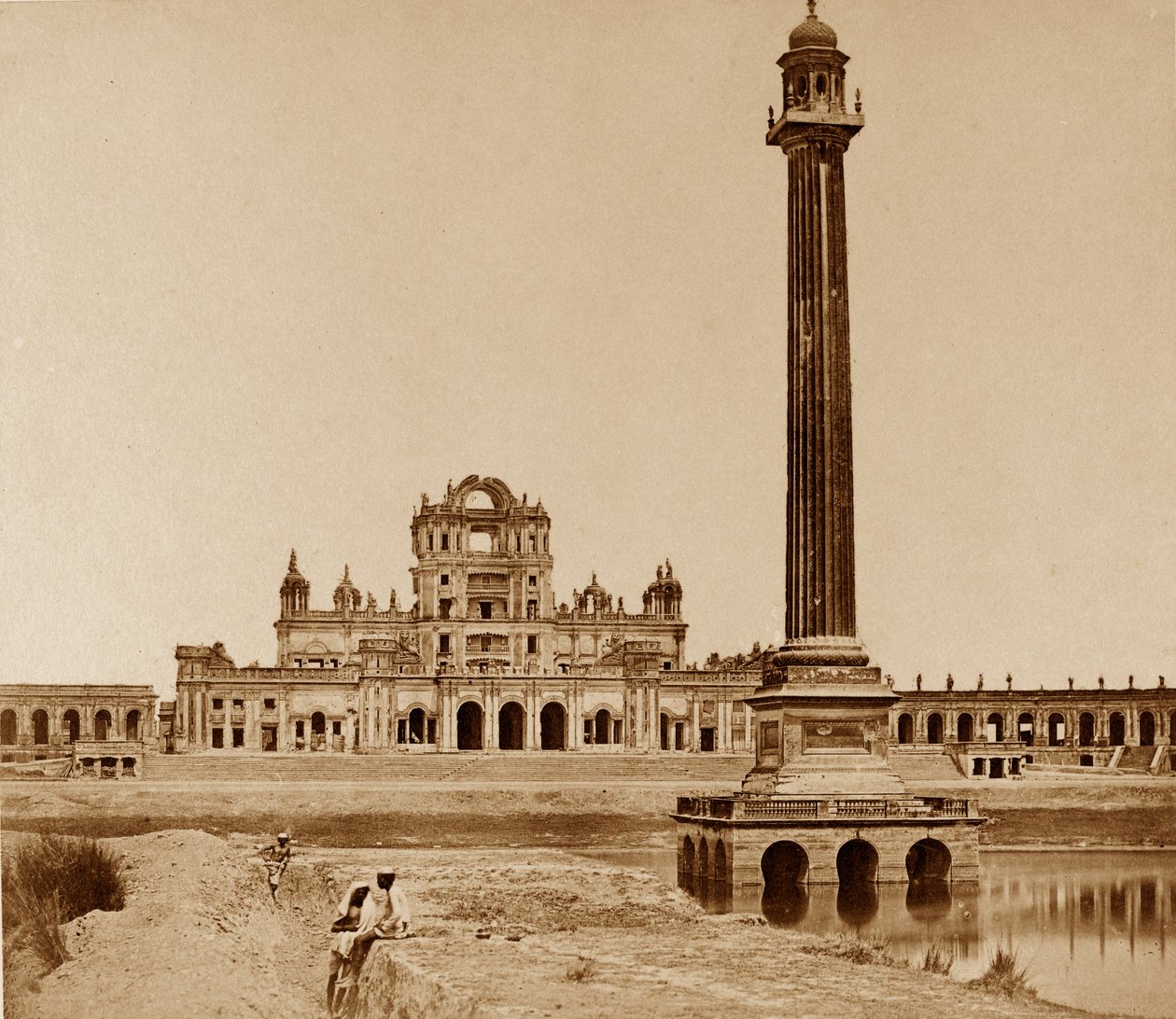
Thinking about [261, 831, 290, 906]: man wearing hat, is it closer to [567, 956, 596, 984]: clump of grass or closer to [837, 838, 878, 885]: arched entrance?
[837, 838, 878, 885]: arched entrance

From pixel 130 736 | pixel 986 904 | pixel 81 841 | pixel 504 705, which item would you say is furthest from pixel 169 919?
pixel 130 736

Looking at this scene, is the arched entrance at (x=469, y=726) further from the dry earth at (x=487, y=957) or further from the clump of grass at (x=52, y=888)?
the clump of grass at (x=52, y=888)

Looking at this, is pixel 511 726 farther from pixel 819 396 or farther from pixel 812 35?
pixel 812 35

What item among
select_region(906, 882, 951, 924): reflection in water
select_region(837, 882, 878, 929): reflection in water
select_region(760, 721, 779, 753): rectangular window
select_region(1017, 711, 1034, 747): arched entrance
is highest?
select_region(760, 721, 779, 753): rectangular window

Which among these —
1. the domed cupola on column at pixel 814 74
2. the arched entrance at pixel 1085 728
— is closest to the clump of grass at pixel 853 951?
the domed cupola on column at pixel 814 74

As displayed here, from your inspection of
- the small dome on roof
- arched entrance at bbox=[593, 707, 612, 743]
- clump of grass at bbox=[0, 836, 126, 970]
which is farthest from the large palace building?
clump of grass at bbox=[0, 836, 126, 970]
